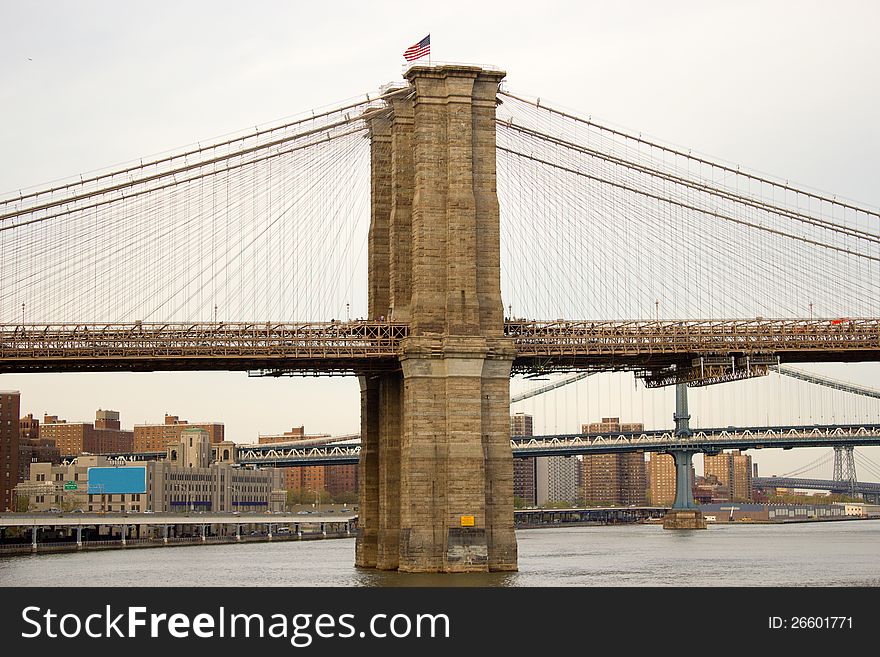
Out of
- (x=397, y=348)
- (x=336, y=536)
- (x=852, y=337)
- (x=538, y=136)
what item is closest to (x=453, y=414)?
(x=397, y=348)

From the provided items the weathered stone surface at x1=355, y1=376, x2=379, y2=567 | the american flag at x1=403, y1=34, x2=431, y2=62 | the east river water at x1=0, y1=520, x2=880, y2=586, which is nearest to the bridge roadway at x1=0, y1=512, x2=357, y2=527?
the east river water at x1=0, y1=520, x2=880, y2=586

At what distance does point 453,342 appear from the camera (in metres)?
73.4

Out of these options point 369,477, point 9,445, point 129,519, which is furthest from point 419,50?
point 9,445

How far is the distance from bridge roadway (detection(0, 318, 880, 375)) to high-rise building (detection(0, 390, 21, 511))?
115 meters

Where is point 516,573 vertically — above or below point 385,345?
below

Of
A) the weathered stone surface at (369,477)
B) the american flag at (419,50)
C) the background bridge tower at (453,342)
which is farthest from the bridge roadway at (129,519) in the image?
the american flag at (419,50)

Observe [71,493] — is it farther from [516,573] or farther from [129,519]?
[516,573]

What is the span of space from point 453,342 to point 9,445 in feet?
438

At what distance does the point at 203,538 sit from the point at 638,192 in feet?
289

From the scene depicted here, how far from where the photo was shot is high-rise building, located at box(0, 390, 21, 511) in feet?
616

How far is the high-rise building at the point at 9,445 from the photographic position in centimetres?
18762
